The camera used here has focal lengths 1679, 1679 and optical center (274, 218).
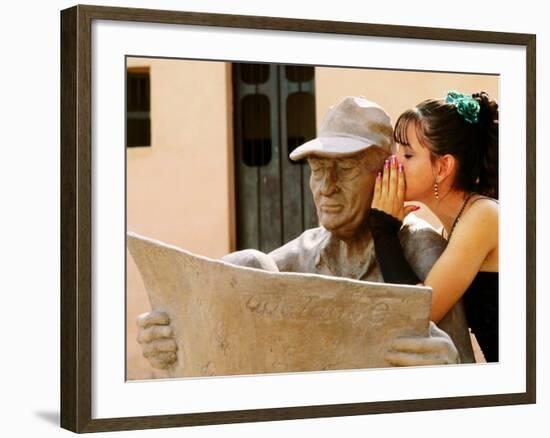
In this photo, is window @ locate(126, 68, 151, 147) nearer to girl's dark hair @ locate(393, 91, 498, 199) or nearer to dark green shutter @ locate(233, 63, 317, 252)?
dark green shutter @ locate(233, 63, 317, 252)

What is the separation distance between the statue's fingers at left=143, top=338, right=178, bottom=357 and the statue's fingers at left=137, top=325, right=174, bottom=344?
1 centimetres

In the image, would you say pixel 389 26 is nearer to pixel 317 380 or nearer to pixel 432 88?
pixel 432 88

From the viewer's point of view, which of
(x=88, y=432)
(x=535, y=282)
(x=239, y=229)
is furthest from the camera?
(x=535, y=282)

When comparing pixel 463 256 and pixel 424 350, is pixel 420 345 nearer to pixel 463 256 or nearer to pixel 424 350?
pixel 424 350

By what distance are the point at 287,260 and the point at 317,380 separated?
16.6 inches

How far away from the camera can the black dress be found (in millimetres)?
6000

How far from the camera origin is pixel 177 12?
5422 mm

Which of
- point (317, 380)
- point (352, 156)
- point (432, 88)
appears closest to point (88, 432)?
point (317, 380)

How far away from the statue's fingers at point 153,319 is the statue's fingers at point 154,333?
0.04ft

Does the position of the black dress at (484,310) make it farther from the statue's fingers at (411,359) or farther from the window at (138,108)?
the window at (138,108)

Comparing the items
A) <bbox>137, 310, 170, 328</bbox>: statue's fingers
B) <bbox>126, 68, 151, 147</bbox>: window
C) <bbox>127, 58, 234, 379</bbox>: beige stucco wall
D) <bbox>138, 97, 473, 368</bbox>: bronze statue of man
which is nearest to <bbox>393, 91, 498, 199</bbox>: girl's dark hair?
<bbox>138, 97, 473, 368</bbox>: bronze statue of man

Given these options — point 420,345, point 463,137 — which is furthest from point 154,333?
point 463,137

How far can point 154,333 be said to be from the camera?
5484 mm

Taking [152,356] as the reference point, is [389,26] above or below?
above
